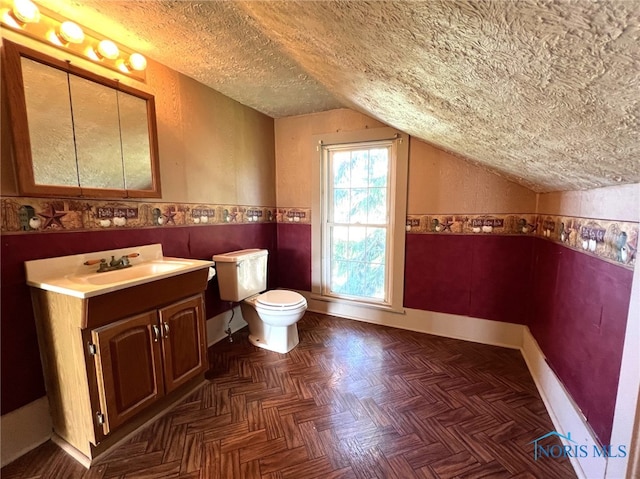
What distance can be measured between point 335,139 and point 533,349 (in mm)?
2549

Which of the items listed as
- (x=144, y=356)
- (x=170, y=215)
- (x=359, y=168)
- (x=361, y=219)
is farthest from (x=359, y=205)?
(x=144, y=356)

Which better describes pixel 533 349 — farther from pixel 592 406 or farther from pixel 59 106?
→ pixel 59 106

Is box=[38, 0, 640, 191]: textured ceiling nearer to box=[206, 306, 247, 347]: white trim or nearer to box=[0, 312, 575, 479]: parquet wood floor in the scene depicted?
box=[0, 312, 575, 479]: parquet wood floor

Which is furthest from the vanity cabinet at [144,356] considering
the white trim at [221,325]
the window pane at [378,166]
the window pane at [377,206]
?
the window pane at [378,166]

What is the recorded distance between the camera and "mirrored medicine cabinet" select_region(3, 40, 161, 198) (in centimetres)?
132

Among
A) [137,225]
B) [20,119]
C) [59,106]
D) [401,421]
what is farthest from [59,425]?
[401,421]

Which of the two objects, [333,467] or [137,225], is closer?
[333,467]

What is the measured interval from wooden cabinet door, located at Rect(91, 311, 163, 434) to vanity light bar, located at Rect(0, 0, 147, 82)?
59.0 inches

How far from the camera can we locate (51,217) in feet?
4.77

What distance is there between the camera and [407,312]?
2.78 metres

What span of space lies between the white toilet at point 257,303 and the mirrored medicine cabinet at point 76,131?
2.74 feet

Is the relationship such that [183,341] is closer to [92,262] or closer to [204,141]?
[92,262]

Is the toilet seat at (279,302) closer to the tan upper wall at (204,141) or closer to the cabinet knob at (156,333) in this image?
the cabinet knob at (156,333)

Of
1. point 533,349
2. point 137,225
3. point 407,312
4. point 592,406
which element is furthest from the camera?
point 407,312
